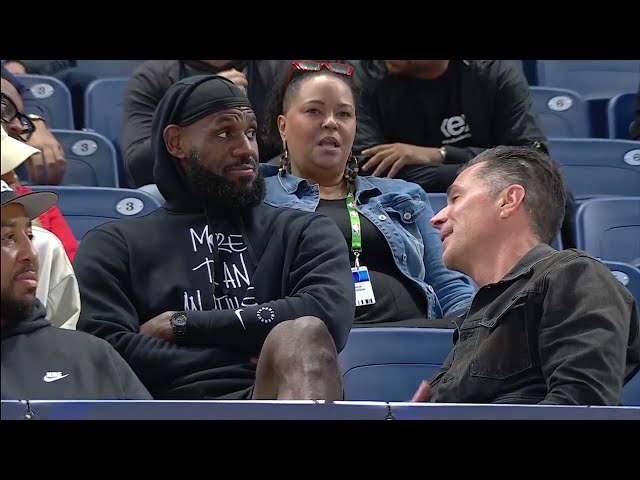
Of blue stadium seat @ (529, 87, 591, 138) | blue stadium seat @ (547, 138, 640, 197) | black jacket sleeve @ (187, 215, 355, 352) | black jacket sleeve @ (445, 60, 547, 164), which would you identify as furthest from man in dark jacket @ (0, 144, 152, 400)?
blue stadium seat @ (529, 87, 591, 138)

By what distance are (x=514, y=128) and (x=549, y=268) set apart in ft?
3.57

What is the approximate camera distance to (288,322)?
147 inches

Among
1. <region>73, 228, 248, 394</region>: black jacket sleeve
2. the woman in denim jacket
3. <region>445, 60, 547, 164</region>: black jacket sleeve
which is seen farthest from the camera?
<region>445, 60, 547, 164</region>: black jacket sleeve

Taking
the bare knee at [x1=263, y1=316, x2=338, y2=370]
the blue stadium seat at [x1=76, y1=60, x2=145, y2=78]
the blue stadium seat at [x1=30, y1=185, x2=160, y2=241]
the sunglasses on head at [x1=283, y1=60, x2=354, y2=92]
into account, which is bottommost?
the bare knee at [x1=263, y1=316, x2=338, y2=370]

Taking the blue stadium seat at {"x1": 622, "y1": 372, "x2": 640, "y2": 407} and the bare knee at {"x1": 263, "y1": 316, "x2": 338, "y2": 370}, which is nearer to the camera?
the bare knee at {"x1": 263, "y1": 316, "x2": 338, "y2": 370}

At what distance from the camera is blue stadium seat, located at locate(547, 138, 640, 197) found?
15.6ft

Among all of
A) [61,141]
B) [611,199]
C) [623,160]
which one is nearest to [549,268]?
[611,199]

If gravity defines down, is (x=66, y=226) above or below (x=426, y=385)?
above

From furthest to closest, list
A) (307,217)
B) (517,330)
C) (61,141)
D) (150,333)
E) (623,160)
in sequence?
1. (623,160)
2. (61,141)
3. (307,217)
4. (150,333)
5. (517,330)

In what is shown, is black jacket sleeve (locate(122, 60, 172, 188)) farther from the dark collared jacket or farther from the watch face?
the dark collared jacket

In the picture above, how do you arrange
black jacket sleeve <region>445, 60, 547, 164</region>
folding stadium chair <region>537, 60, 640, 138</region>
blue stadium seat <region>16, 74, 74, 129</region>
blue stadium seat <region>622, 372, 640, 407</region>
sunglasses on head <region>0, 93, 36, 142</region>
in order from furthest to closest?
folding stadium chair <region>537, 60, 640, 138</region> → blue stadium seat <region>16, 74, 74, 129</region> → black jacket sleeve <region>445, 60, 547, 164</region> → sunglasses on head <region>0, 93, 36, 142</region> → blue stadium seat <region>622, 372, 640, 407</region>

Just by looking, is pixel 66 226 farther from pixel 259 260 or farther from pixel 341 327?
pixel 341 327

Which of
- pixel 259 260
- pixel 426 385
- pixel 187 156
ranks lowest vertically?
pixel 426 385

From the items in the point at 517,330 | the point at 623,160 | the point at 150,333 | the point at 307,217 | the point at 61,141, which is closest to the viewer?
the point at 517,330
